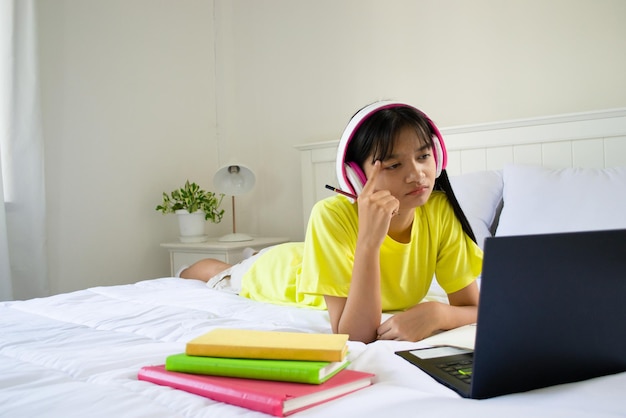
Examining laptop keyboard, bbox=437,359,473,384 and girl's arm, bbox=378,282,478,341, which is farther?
girl's arm, bbox=378,282,478,341

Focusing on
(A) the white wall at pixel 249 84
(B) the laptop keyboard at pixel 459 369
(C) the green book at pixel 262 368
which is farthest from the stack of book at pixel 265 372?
(A) the white wall at pixel 249 84

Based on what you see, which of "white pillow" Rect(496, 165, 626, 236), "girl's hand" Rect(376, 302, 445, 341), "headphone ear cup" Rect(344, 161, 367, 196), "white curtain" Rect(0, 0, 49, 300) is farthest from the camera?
"white curtain" Rect(0, 0, 49, 300)

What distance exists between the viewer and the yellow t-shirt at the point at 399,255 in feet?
4.10

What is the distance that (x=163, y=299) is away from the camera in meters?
1.70

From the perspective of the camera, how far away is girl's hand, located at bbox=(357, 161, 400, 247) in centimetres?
114

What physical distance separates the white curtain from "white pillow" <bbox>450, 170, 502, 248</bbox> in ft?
6.00

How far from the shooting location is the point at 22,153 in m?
2.56

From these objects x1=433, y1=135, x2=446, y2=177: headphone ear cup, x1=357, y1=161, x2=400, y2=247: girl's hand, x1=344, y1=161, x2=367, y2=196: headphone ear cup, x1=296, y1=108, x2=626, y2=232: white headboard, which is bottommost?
x1=357, y1=161, x2=400, y2=247: girl's hand

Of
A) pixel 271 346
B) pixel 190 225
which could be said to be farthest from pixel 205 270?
pixel 271 346

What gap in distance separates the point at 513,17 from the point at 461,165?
658 millimetres

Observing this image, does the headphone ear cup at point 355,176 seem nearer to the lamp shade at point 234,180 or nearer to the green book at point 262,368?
the green book at point 262,368

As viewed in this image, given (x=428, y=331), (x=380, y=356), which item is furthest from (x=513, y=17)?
(x=380, y=356)

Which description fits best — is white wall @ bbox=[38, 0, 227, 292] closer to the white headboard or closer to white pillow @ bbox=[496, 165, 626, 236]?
the white headboard

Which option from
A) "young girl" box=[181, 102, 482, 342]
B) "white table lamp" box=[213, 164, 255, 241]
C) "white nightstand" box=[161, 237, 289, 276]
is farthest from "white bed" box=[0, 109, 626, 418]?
"white table lamp" box=[213, 164, 255, 241]
